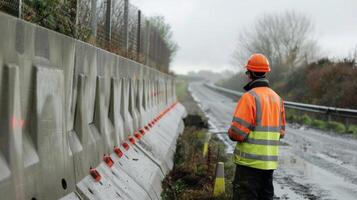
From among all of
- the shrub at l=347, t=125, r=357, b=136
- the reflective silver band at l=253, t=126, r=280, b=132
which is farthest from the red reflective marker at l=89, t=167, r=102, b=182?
the shrub at l=347, t=125, r=357, b=136

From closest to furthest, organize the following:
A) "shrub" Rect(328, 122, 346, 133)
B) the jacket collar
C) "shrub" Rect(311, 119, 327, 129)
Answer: the jacket collar, "shrub" Rect(328, 122, 346, 133), "shrub" Rect(311, 119, 327, 129)

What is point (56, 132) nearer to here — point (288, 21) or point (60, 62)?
point (60, 62)

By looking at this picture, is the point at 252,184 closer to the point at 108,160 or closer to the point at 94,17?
the point at 108,160

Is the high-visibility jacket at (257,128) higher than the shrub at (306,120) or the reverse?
higher

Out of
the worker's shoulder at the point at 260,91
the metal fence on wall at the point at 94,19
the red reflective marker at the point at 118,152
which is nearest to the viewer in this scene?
the metal fence on wall at the point at 94,19

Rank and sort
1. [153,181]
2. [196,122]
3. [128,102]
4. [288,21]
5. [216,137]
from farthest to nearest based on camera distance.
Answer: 1. [288,21]
2. [196,122]
3. [216,137]
4. [128,102]
5. [153,181]

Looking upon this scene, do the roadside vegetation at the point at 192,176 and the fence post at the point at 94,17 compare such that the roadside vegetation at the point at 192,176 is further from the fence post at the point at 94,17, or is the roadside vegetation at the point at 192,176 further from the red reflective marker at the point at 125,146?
the fence post at the point at 94,17

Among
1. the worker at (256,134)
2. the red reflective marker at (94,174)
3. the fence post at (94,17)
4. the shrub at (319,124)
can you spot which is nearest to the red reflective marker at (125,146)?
the fence post at (94,17)

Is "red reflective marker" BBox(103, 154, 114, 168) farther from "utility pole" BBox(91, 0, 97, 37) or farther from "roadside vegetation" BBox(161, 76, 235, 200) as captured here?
"utility pole" BBox(91, 0, 97, 37)

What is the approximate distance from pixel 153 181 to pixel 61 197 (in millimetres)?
2969

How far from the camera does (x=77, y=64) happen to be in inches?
219

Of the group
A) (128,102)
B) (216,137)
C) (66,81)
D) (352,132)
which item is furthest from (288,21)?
(66,81)

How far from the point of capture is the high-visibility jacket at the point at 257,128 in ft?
18.6

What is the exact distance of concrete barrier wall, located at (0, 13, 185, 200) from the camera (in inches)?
150
